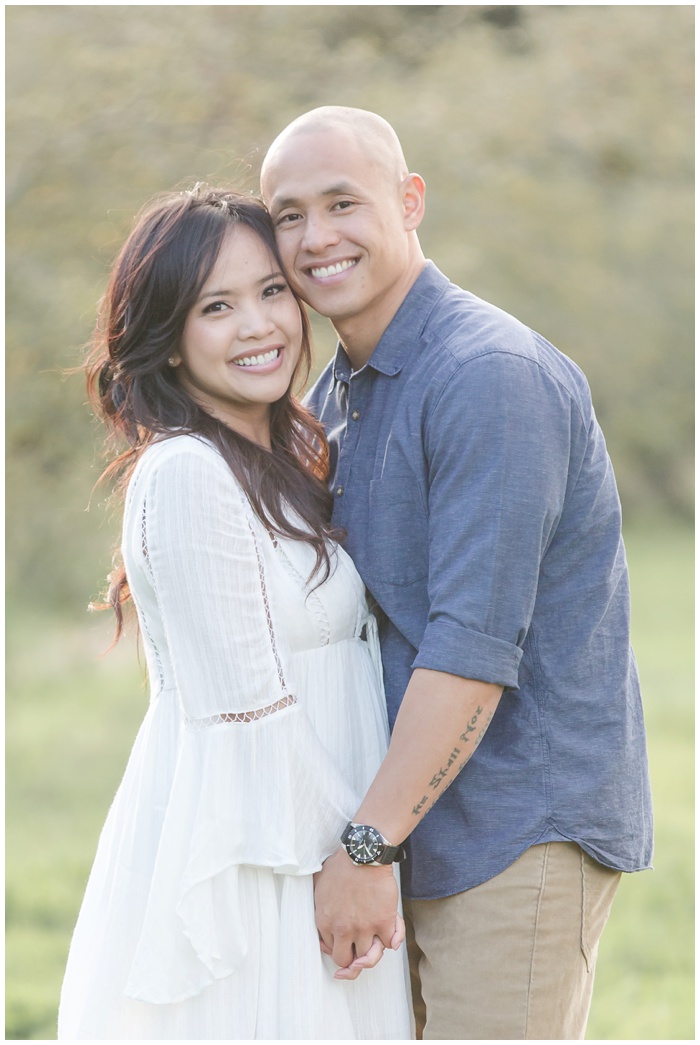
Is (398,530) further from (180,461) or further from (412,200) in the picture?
(412,200)

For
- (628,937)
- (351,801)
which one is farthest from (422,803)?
(628,937)

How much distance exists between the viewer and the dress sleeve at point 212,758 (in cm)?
191

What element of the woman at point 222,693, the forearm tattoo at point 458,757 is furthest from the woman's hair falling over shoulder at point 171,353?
the forearm tattoo at point 458,757

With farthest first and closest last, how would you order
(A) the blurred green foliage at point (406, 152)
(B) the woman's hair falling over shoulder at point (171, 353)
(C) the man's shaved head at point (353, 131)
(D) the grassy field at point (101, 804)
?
(A) the blurred green foliage at point (406, 152)
(D) the grassy field at point (101, 804)
(C) the man's shaved head at point (353, 131)
(B) the woman's hair falling over shoulder at point (171, 353)

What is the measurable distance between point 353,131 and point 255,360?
0.49 m

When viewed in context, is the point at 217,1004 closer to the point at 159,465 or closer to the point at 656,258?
the point at 159,465

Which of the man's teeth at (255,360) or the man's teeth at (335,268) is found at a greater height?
the man's teeth at (335,268)

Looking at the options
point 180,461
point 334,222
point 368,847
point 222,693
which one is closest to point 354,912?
point 368,847

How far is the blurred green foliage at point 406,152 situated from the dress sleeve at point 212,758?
35.4 inches

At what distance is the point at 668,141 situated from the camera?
39.4 ft

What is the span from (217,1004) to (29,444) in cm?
571

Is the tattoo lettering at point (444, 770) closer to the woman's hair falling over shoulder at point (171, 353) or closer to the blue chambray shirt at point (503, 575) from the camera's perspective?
the blue chambray shirt at point (503, 575)

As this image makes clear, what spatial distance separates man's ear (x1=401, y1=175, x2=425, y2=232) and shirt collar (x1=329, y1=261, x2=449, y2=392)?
135mm

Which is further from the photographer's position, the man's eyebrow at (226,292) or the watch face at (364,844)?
the man's eyebrow at (226,292)
